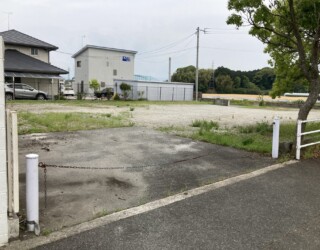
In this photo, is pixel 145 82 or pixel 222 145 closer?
pixel 222 145

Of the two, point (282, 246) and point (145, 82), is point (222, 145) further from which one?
point (145, 82)

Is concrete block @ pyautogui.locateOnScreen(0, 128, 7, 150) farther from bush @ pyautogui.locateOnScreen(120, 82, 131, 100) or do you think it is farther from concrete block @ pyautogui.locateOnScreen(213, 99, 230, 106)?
bush @ pyautogui.locateOnScreen(120, 82, 131, 100)

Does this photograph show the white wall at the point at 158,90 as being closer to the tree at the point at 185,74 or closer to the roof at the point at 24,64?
the roof at the point at 24,64

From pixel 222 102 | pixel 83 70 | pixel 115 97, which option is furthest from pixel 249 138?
pixel 83 70

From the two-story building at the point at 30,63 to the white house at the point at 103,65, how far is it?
8.77 metres

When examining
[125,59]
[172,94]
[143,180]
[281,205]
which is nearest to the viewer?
[281,205]

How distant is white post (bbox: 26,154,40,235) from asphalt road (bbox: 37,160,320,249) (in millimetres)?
367

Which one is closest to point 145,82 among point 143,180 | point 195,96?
point 195,96

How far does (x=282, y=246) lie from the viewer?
2943mm

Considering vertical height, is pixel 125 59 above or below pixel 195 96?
above

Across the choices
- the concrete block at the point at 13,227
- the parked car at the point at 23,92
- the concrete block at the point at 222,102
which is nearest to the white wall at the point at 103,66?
the parked car at the point at 23,92

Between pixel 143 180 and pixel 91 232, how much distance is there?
6.07 feet

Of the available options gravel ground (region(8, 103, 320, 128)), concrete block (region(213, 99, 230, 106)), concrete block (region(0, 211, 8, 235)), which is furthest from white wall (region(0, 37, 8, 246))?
concrete block (region(213, 99, 230, 106))

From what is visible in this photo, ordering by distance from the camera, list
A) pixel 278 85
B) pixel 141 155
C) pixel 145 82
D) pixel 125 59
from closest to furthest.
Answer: pixel 141 155
pixel 278 85
pixel 145 82
pixel 125 59
